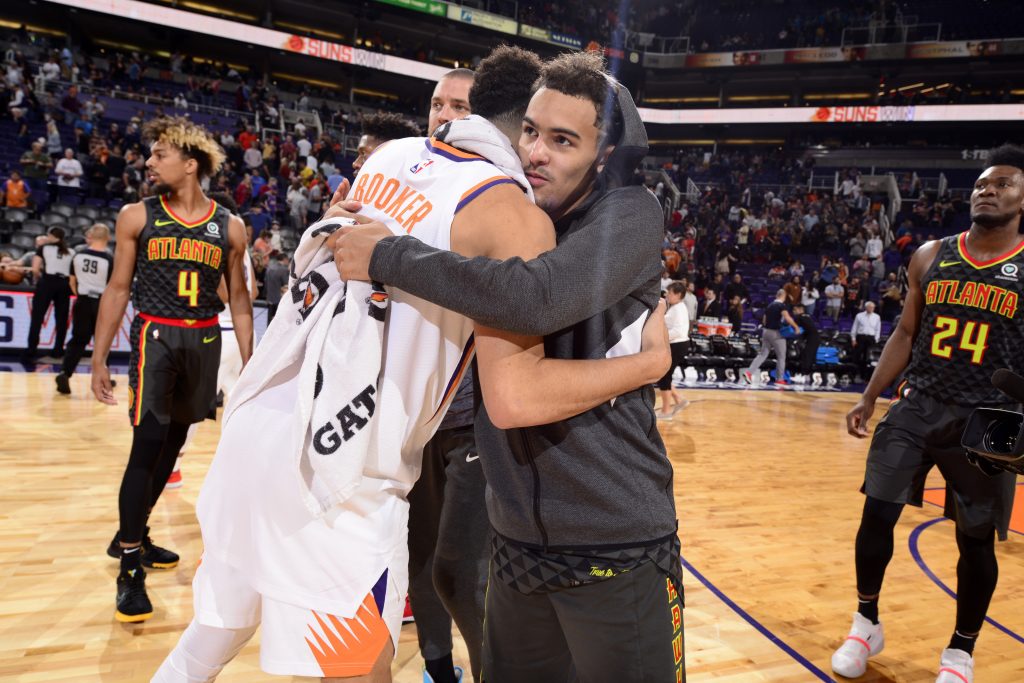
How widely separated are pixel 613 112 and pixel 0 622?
3021 millimetres

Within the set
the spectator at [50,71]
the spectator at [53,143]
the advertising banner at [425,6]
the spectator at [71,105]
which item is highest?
the advertising banner at [425,6]

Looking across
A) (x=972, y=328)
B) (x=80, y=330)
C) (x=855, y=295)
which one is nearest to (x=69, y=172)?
(x=80, y=330)

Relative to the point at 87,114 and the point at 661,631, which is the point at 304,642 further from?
the point at 87,114

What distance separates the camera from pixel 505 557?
1.46 metres

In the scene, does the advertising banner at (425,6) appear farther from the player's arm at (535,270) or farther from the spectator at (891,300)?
the player's arm at (535,270)

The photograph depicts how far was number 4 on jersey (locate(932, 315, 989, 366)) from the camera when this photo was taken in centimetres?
276

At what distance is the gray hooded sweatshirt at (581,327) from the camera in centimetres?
120

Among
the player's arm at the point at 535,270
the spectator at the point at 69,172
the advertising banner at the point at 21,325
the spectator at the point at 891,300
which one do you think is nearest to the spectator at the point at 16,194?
the spectator at the point at 69,172

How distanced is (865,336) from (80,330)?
41.4ft

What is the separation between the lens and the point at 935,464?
284 centimetres

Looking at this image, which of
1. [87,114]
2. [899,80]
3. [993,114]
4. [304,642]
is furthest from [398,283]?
[899,80]

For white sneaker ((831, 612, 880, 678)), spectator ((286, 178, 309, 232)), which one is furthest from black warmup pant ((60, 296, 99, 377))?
spectator ((286, 178, 309, 232))

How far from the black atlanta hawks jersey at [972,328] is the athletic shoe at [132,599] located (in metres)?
3.29

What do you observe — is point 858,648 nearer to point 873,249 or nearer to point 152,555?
point 152,555
